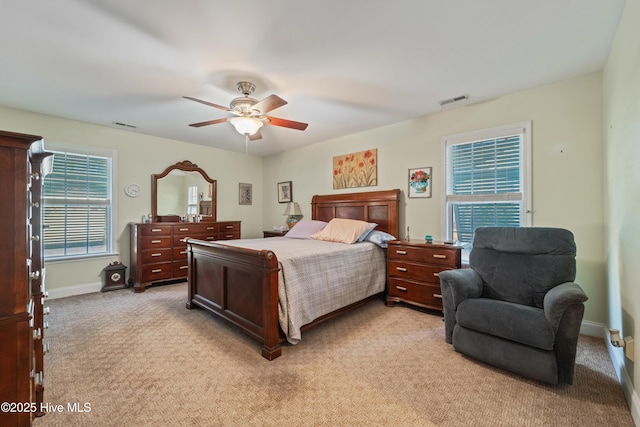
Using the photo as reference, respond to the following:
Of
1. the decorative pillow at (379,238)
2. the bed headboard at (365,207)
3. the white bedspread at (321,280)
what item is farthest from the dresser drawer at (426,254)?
the bed headboard at (365,207)

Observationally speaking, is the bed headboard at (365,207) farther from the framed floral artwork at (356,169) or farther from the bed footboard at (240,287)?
the bed footboard at (240,287)

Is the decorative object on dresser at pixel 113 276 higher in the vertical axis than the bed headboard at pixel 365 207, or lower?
lower

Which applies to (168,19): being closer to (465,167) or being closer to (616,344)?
(465,167)

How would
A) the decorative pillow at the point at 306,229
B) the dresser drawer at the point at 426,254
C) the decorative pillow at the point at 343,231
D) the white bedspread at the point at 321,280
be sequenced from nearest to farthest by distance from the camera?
the white bedspread at the point at 321,280 → the dresser drawer at the point at 426,254 → the decorative pillow at the point at 343,231 → the decorative pillow at the point at 306,229

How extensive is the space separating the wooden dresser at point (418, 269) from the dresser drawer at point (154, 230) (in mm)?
3412

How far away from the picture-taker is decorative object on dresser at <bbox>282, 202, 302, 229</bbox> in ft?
17.4

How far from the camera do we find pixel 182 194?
16.4ft

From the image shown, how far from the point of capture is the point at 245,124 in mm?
2752

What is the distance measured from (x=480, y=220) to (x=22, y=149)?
3.82 metres

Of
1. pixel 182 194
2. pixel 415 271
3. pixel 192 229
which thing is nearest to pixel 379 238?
pixel 415 271

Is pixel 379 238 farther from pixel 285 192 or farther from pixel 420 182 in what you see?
pixel 285 192

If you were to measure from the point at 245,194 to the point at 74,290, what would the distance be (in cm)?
312

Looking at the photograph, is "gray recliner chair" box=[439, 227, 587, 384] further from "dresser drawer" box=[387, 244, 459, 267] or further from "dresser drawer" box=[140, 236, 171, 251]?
"dresser drawer" box=[140, 236, 171, 251]

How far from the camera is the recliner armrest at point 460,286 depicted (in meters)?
2.23
